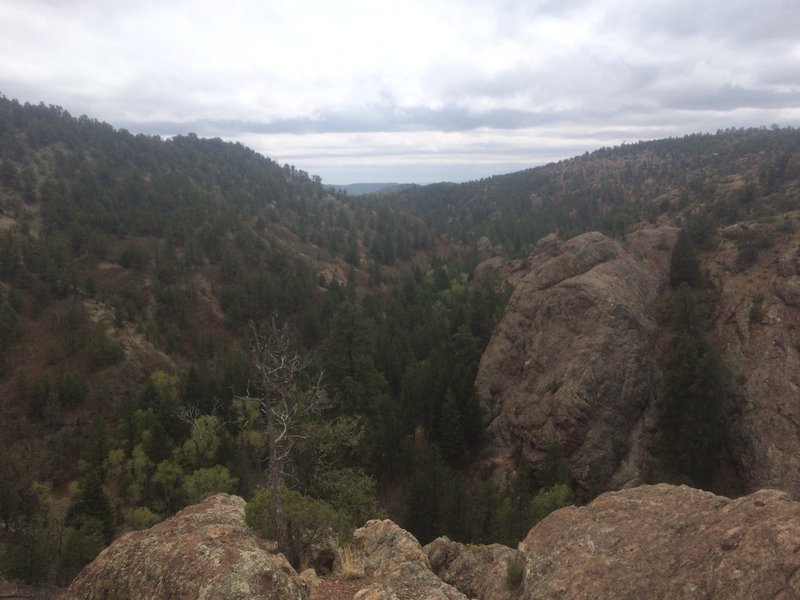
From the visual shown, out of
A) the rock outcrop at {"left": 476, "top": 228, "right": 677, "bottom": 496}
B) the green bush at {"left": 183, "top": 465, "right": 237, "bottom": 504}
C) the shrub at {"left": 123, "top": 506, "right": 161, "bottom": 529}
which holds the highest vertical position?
the rock outcrop at {"left": 476, "top": 228, "right": 677, "bottom": 496}

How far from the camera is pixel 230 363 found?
68188 millimetres

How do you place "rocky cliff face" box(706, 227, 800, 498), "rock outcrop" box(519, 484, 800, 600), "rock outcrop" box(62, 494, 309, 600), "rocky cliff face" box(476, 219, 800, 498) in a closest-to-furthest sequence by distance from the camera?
"rock outcrop" box(519, 484, 800, 600), "rock outcrop" box(62, 494, 309, 600), "rocky cliff face" box(706, 227, 800, 498), "rocky cliff face" box(476, 219, 800, 498)

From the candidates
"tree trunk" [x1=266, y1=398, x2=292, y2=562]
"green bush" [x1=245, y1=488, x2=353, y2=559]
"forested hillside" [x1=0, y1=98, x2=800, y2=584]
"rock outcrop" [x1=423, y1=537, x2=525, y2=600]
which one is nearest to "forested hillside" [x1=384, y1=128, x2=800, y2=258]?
"forested hillside" [x1=0, y1=98, x2=800, y2=584]

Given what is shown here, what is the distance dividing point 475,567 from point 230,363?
184 feet

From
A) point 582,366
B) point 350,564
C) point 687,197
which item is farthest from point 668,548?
point 687,197

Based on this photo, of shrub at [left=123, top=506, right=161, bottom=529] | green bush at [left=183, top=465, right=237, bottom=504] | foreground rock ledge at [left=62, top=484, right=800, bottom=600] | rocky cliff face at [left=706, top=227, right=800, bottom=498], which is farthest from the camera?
green bush at [left=183, top=465, right=237, bottom=504]

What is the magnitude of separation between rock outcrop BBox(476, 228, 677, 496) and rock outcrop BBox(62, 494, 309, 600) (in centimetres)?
3274

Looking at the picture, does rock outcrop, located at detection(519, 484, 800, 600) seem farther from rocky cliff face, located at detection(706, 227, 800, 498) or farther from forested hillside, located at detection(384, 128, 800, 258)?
forested hillside, located at detection(384, 128, 800, 258)

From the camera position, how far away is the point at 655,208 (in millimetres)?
97688

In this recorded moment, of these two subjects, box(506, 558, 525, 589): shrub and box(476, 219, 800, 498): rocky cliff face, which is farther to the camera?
box(476, 219, 800, 498): rocky cliff face

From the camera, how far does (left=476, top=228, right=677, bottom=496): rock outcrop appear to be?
1683 inches

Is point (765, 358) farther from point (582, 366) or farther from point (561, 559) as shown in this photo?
point (561, 559)

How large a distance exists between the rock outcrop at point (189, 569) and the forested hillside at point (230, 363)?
10.1 feet

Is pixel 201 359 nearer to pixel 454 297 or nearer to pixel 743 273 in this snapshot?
pixel 454 297
